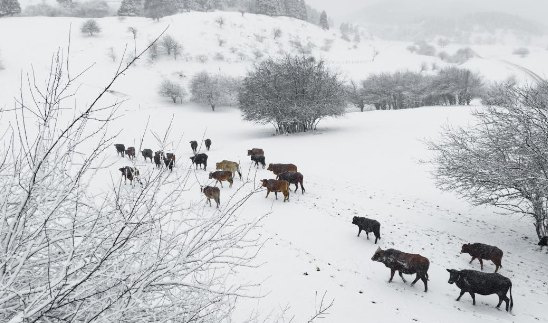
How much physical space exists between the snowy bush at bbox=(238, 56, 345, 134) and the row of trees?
2412 cm

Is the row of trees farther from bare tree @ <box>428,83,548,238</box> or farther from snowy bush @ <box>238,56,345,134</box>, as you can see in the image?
bare tree @ <box>428,83,548,238</box>

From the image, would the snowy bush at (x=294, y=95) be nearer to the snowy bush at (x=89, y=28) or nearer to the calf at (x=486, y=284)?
the calf at (x=486, y=284)

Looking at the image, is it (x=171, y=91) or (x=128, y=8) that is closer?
(x=171, y=91)

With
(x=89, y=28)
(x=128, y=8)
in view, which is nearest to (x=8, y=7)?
(x=89, y=28)

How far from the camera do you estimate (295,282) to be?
6.74 metres

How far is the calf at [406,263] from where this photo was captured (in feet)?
22.4

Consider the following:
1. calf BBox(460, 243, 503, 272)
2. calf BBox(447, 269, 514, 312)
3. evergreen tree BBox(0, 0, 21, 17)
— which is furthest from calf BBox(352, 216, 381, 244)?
evergreen tree BBox(0, 0, 21, 17)

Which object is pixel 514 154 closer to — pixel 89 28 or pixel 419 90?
pixel 419 90

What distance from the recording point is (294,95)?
27688 millimetres

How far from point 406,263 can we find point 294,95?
22.5 meters

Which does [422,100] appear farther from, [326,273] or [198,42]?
[326,273]

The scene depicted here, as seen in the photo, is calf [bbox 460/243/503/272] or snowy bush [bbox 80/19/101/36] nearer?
calf [bbox 460/243/503/272]

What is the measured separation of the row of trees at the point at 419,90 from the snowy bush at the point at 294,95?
79.1ft

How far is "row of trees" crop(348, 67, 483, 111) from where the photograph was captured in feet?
166
